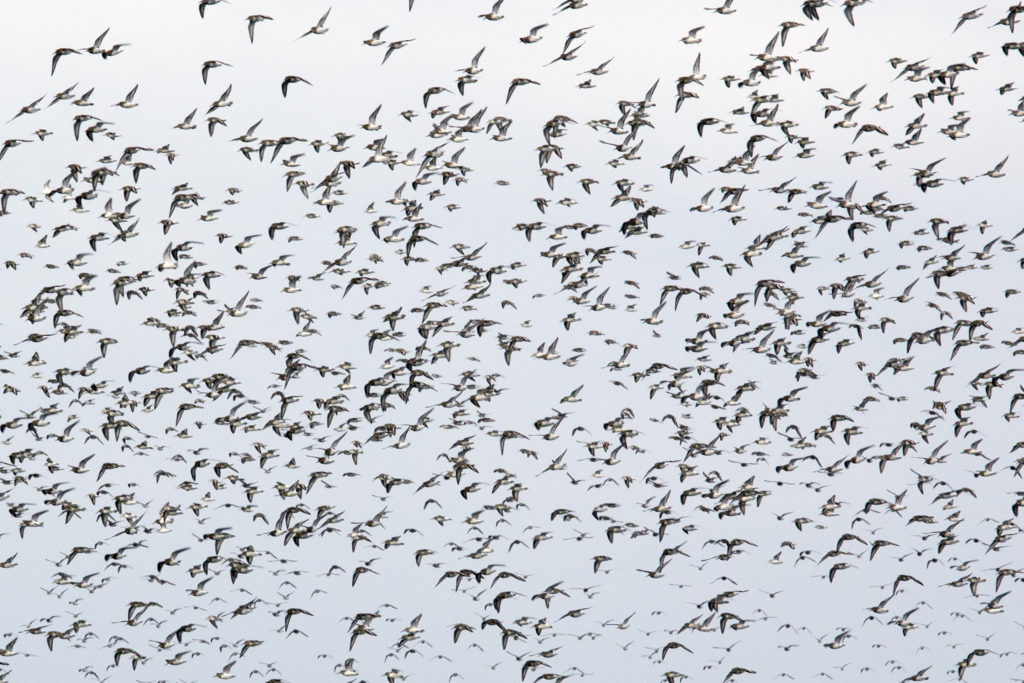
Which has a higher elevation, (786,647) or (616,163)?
(616,163)

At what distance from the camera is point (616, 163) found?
89000 mm

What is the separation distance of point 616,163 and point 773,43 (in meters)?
9.48

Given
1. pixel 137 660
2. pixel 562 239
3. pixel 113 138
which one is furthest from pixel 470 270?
pixel 137 660

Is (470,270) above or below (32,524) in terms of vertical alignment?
above

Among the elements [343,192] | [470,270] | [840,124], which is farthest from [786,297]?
[343,192]

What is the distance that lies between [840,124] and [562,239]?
15.4 m

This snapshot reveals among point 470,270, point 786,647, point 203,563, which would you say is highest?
point 470,270

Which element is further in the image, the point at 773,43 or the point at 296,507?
the point at 296,507

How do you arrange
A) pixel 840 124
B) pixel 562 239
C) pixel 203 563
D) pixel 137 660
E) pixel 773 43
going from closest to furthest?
pixel 773 43 → pixel 840 124 → pixel 562 239 → pixel 203 563 → pixel 137 660

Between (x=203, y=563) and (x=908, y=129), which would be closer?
(x=908, y=129)

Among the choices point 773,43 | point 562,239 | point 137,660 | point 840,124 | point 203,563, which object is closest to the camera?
point 773,43

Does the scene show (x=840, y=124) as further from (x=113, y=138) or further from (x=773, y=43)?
(x=113, y=138)

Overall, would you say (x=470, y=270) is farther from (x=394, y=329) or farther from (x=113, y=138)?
(x=113, y=138)

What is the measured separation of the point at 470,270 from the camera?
97.1 m
